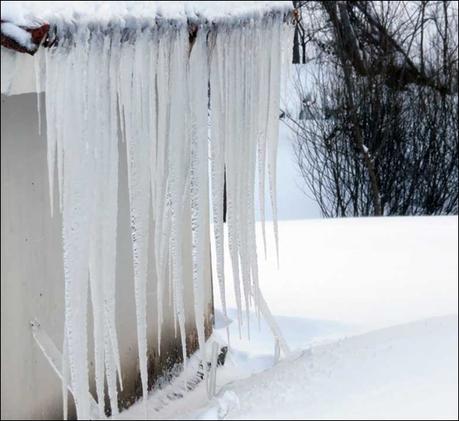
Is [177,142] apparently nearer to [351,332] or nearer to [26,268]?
[26,268]

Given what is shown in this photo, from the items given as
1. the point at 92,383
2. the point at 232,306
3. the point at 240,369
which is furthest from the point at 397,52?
the point at 92,383

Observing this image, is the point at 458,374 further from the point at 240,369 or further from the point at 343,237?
the point at 343,237

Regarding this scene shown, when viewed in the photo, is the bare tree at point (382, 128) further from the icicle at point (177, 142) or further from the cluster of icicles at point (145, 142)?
the icicle at point (177, 142)

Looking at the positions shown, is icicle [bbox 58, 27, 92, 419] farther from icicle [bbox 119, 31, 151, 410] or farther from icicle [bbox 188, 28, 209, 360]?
icicle [bbox 188, 28, 209, 360]

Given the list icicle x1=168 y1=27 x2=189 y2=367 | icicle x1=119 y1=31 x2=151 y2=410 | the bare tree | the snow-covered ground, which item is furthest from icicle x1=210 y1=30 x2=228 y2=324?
the bare tree

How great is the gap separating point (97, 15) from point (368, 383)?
3.71 ft

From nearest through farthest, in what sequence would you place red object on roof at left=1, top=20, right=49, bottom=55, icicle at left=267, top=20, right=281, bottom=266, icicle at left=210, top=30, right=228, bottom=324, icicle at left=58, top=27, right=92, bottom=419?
red object on roof at left=1, top=20, right=49, bottom=55 → icicle at left=58, top=27, right=92, bottom=419 → icicle at left=210, top=30, right=228, bottom=324 → icicle at left=267, top=20, right=281, bottom=266

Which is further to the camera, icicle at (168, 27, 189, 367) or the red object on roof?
icicle at (168, 27, 189, 367)

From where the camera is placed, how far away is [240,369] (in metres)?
3.77

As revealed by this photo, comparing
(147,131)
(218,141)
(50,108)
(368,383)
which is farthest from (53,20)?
(368,383)

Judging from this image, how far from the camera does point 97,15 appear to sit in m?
2.37

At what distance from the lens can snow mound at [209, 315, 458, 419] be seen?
2.29 m

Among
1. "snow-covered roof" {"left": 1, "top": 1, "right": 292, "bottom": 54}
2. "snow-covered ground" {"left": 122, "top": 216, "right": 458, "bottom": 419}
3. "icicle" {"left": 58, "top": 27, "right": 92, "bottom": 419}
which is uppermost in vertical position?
"snow-covered roof" {"left": 1, "top": 1, "right": 292, "bottom": 54}

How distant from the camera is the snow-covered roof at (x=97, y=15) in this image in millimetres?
2285
